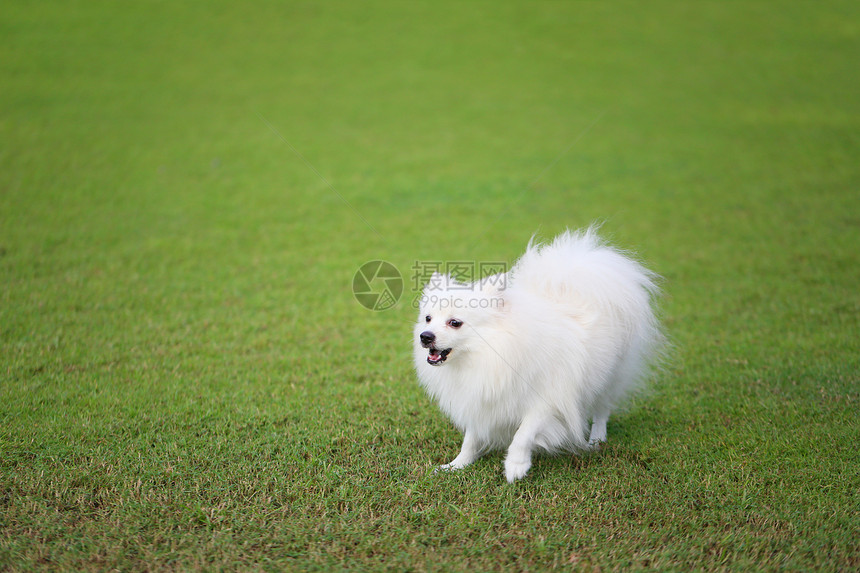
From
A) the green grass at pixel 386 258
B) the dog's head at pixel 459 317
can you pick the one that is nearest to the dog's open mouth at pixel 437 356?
the dog's head at pixel 459 317

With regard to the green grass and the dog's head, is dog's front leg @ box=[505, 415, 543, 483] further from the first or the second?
the dog's head

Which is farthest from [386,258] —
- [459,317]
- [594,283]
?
[459,317]

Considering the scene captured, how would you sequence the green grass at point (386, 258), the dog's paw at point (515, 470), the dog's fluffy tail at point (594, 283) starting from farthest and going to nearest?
the dog's fluffy tail at point (594, 283) < the dog's paw at point (515, 470) < the green grass at point (386, 258)

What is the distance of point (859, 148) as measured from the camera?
1252 centimetres

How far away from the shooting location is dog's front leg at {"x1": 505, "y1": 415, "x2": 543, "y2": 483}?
387 cm

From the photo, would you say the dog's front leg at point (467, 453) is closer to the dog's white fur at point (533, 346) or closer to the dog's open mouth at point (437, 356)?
the dog's white fur at point (533, 346)

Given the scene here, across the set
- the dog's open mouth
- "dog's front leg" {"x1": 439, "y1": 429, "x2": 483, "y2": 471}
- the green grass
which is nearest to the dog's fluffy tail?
the dog's open mouth

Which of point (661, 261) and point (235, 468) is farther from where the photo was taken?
point (661, 261)

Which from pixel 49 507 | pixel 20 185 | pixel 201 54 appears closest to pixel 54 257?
pixel 20 185

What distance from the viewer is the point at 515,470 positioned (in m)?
3.88

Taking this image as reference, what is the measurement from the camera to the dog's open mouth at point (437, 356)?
3.74 m

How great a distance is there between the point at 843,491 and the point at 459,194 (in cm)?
784

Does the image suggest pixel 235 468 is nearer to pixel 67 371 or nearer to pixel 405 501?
pixel 405 501

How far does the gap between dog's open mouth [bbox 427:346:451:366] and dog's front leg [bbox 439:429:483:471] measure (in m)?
0.54
